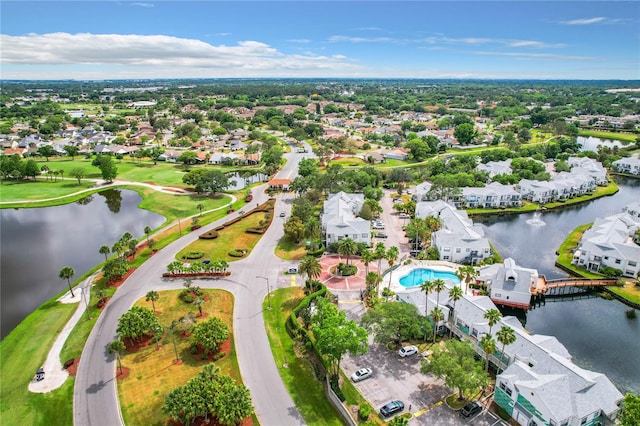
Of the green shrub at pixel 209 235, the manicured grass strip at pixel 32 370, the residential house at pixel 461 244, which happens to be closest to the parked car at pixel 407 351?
the residential house at pixel 461 244

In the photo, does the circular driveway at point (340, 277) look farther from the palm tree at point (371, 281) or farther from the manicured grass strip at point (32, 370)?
the manicured grass strip at point (32, 370)

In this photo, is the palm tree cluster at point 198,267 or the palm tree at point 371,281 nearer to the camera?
the palm tree at point 371,281

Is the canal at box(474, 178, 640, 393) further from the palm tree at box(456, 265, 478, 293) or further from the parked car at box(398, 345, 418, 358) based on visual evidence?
the parked car at box(398, 345, 418, 358)

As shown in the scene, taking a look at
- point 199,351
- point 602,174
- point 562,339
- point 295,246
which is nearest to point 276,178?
point 295,246

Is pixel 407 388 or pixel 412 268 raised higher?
pixel 412 268

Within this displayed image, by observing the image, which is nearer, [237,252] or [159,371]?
[159,371]

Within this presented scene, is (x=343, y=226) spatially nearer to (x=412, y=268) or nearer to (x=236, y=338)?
(x=412, y=268)

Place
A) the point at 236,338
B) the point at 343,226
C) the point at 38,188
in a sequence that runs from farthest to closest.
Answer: the point at 38,188
the point at 343,226
the point at 236,338

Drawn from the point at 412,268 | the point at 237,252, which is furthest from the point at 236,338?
the point at 412,268
